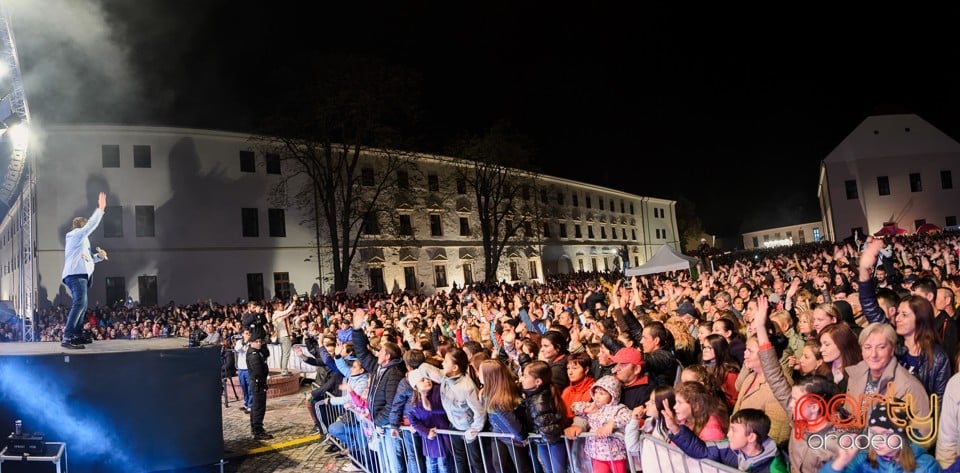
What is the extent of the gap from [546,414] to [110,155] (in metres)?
31.6

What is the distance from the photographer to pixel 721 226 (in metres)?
97.9

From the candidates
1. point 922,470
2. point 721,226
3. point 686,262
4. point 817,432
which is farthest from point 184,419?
point 721,226

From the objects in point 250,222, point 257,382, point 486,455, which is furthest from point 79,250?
point 250,222

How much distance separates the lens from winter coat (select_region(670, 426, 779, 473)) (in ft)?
11.8

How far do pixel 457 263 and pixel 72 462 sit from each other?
37.5m

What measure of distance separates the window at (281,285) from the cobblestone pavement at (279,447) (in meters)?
22.5

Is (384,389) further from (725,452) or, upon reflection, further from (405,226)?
(405,226)

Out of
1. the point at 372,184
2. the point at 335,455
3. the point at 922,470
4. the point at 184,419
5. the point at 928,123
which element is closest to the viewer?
the point at 922,470

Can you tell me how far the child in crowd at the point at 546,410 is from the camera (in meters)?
4.92

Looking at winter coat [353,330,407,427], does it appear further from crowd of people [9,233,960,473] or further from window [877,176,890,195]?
window [877,176,890,195]

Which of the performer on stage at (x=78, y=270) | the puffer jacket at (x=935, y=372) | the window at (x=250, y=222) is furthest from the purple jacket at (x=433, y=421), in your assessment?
the window at (x=250, y=222)

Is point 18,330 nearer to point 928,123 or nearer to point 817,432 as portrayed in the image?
point 817,432

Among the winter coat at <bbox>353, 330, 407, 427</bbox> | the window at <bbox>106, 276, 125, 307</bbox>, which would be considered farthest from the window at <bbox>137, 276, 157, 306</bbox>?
the winter coat at <bbox>353, 330, 407, 427</bbox>

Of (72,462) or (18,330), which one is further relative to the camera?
(18,330)
